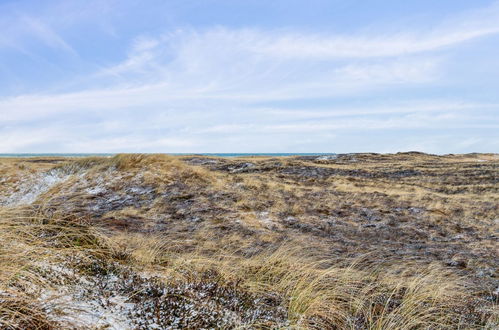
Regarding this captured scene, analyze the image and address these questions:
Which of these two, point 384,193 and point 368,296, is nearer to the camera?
point 368,296

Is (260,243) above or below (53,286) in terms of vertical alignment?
below

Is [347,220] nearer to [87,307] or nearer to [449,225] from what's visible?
[449,225]

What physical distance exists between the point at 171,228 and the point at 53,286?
222 inches

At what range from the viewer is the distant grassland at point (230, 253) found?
12.2ft

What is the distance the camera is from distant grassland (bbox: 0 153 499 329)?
3732 mm

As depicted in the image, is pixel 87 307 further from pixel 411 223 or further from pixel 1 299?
pixel 411 223

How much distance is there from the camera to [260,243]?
8.34 meters

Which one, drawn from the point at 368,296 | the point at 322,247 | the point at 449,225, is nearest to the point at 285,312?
the point at 368,296

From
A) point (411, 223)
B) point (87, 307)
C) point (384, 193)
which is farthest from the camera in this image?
point (384, 193)

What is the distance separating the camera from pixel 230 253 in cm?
723

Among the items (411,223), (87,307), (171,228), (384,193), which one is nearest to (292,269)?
(87,307)

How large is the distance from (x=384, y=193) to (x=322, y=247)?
25.8 ft

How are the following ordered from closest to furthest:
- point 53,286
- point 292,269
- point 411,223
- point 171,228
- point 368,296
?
point 53,286 < point 368,296 < point 292,269 < point 171,228 < point 411,223

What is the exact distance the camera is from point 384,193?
14.9m
